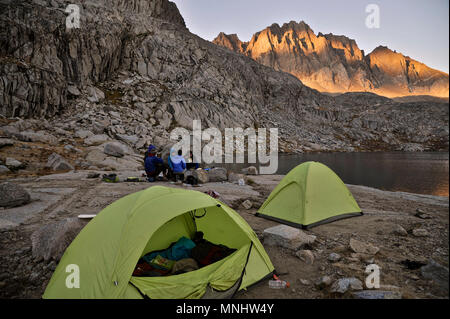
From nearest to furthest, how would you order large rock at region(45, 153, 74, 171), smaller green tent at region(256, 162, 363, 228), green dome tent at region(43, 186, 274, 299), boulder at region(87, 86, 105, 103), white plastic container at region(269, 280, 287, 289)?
green dome tent at region(43, 186, 274, 299), white plastic container at region(269, 280, 287, 289), smaller green tent at region(256, 162, 363, 228), large rock at region(45, 153, 74, 171), boulder at region(87, 86, 105, 103)

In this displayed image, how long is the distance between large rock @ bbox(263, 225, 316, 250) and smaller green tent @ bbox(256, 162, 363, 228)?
129 centimetres

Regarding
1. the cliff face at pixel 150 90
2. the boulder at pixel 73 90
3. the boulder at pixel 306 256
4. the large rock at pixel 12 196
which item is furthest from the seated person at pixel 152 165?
the boulder at pixel 73 90

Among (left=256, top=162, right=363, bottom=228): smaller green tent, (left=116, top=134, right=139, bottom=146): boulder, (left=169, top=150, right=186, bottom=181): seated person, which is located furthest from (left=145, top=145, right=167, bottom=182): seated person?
(left=116, top=134, right=139, bottom=146): boulder

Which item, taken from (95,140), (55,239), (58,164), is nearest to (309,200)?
(55,239)

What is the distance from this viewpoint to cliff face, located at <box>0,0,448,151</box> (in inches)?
1634

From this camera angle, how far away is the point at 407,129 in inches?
4198

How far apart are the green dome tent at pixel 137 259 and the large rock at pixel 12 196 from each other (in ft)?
21.6

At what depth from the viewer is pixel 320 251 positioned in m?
6.27

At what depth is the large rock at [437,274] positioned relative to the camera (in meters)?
4.18

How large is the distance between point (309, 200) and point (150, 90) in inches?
2505

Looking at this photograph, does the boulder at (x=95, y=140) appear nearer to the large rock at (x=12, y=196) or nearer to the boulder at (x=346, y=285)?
the large rock at (x=12, y=196)

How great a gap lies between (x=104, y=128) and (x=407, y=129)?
405 feet

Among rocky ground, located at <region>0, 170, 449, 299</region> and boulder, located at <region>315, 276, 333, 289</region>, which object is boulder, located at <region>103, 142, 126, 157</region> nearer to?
rocky ground, located at <region>0, 170, 449, 299</region>
